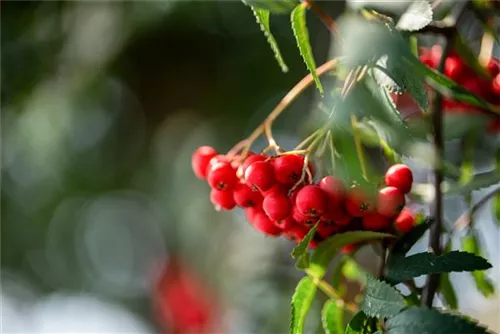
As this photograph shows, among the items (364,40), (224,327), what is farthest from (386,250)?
(224,327)

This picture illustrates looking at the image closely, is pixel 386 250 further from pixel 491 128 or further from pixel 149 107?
pixel 149 107

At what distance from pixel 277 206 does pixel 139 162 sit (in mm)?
1798

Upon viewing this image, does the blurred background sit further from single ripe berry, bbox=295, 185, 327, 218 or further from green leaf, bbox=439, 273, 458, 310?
single ripe berry, bbox=295, 185, 327, 218

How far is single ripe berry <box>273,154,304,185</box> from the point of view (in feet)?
1.94

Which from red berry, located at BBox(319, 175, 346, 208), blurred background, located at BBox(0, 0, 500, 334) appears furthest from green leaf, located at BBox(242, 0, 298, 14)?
blurred background, located at BBox(0, 0, 500, 334)

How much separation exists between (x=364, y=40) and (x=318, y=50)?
1.25m

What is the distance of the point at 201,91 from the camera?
2277 millimetres

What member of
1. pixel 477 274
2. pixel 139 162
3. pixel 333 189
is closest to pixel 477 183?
pixel 477 274

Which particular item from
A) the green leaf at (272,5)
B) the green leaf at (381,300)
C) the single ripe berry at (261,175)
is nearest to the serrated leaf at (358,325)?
the green leaf at (381,300)

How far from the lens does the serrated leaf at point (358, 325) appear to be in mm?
554

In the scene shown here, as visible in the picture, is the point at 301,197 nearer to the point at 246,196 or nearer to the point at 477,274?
the point at 246,196

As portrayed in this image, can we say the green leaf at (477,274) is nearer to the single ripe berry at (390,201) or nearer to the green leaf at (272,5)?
the single ripe berry at (390,201)

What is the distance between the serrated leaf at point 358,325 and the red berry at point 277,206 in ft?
0.29

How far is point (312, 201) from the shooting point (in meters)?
0.56
